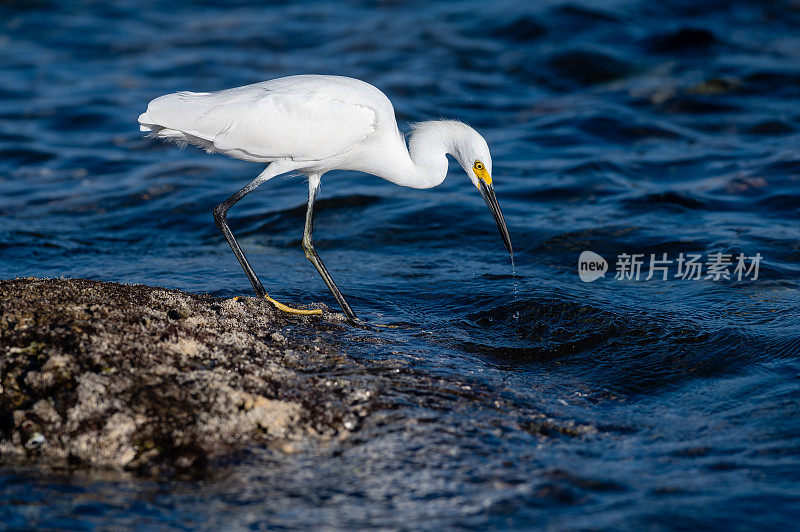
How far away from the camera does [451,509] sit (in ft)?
10.3

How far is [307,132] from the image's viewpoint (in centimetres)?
546

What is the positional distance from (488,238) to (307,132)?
244cm

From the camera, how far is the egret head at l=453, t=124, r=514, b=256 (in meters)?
5.82

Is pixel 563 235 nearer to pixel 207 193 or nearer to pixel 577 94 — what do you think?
pixel 207 193

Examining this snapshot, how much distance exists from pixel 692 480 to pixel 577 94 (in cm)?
897

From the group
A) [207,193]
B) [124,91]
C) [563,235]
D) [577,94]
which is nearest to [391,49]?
[577,94]

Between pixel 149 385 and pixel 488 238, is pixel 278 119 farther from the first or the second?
pixel 488 238

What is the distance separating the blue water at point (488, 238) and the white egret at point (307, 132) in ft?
2.78

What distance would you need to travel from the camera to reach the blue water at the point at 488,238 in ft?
10.8
